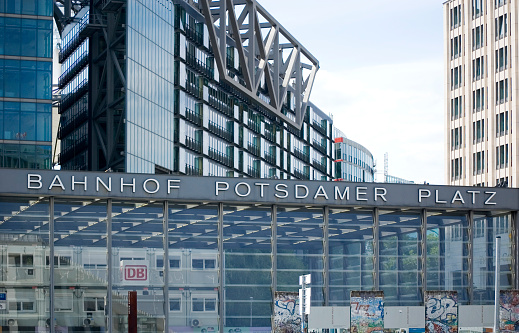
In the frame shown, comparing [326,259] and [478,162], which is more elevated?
[478,162]

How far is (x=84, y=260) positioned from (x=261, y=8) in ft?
82.1

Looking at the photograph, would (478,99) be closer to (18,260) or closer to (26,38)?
(26,38)

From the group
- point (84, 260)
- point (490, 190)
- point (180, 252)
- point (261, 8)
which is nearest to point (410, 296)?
point (490, 190)

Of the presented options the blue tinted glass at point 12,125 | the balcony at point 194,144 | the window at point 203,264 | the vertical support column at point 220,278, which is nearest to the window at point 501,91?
the balcony at point 194,144

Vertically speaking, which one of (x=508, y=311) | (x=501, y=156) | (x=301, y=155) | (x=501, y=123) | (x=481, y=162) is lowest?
(x=508, y=311)

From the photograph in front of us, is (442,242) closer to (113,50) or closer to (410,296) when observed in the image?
(410,296)

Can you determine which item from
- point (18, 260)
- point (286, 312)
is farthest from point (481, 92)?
point (18, 260)

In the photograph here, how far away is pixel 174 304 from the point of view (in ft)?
179

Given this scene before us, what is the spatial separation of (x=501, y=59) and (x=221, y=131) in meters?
39.6

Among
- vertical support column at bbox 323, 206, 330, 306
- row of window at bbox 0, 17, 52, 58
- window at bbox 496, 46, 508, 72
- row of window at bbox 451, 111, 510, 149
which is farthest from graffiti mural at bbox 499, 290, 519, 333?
window at bbox 496, 46, 508, 72

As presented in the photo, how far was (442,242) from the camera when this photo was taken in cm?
5816

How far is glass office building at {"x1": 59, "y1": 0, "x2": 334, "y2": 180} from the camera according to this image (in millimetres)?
111312

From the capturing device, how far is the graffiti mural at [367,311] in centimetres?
5097

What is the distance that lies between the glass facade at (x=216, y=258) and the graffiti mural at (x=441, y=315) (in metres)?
2.70
